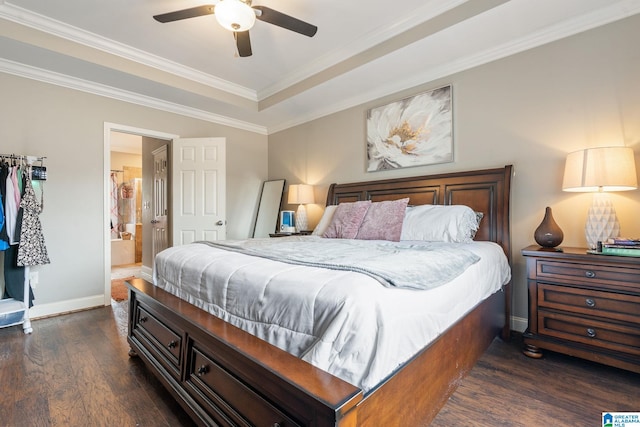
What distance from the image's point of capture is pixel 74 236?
339 centimetres

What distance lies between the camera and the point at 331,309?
1048 mm

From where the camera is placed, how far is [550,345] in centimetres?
209

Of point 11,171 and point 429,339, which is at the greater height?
Result: point 11,171

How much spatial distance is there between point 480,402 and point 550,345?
84 cm

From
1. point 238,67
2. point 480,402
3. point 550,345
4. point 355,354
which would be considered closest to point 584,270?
point 550,345

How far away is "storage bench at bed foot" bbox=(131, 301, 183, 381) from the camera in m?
1.63

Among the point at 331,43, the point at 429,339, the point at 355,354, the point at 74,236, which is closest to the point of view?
the point at 355,354

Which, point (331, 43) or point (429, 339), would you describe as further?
point (331, 43)

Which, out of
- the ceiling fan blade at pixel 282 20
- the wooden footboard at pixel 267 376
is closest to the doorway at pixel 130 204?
the ceiling fan blade at pixel 282 20

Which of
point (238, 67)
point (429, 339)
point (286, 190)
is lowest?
point (429, 339)

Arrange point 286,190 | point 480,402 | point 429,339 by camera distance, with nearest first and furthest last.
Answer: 1. point 429,339
2. point 480,402
3. point 286,190

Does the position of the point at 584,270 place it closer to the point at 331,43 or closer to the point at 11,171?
the point at 331,43

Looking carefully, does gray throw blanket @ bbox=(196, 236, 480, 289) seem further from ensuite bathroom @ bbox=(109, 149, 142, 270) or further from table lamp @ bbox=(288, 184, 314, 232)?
ensuite bathroom @ bbox=(109, 149, 142, 270)

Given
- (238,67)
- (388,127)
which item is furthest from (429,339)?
(238,67)
